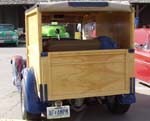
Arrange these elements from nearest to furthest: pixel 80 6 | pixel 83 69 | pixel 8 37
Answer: pixel 80 6 → pixel 83 69 → pixel 8 37

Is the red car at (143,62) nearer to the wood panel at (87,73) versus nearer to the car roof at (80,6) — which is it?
the wood panel at (87,73)

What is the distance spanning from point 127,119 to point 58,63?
1785mm

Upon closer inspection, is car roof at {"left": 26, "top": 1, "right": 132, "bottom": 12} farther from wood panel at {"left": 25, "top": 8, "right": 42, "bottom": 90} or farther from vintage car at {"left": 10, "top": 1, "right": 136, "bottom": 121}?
wood panel at {"left": 25, "top": 8, "right": 42, "bottom": 90}

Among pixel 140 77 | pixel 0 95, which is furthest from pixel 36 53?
pixel 140 77

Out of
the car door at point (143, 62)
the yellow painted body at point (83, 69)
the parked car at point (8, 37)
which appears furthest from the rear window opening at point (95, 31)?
the parked car at point (8, 37)

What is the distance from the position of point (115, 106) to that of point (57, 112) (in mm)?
1455

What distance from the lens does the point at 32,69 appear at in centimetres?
655

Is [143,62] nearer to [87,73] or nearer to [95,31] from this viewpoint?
[95,31]

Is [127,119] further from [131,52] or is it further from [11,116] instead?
[11,116]

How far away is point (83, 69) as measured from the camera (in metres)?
6.08

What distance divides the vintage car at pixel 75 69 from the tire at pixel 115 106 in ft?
0.27

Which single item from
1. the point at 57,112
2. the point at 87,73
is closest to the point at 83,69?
the point at 87,73

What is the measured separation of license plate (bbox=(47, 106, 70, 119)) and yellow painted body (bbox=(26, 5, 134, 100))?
152 mm

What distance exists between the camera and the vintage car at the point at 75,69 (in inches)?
234
